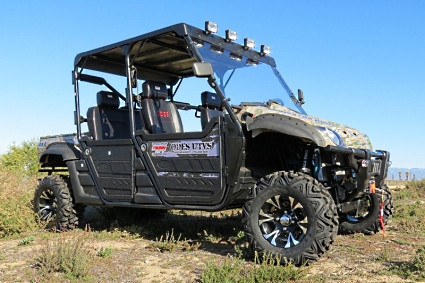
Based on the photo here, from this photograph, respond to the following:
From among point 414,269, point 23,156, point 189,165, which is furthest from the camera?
point 23,156

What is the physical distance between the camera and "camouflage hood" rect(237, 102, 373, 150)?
5094 mm

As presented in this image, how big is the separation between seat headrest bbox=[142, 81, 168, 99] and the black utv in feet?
0.05

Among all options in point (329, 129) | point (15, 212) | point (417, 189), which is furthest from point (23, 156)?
point (329, 129)

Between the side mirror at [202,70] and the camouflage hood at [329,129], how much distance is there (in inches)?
25.4

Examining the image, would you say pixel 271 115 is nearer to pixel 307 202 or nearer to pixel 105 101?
pixel 307 202

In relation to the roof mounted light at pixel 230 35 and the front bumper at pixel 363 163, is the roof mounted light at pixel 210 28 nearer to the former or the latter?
the roof mounted light at pixel 230 35

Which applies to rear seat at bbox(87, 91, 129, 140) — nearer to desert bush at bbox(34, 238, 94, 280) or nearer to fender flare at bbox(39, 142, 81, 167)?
fender flare at bbox(39, 142, 81, 167)

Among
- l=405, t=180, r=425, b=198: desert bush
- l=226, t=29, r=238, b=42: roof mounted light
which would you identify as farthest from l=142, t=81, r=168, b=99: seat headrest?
l=405, t=180, r=425, b=198: desert bush

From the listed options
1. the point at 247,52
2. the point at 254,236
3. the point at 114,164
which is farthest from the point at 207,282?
the point at 247,52

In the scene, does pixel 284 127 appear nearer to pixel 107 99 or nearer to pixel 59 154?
pixel 107 99

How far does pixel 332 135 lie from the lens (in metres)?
5.16

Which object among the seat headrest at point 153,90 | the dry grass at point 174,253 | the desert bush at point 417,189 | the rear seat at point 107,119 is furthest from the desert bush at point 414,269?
the desert bush at point 417,189

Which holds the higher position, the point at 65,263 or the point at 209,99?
the point at 209,99

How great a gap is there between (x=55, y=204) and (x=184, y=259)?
3312mm
